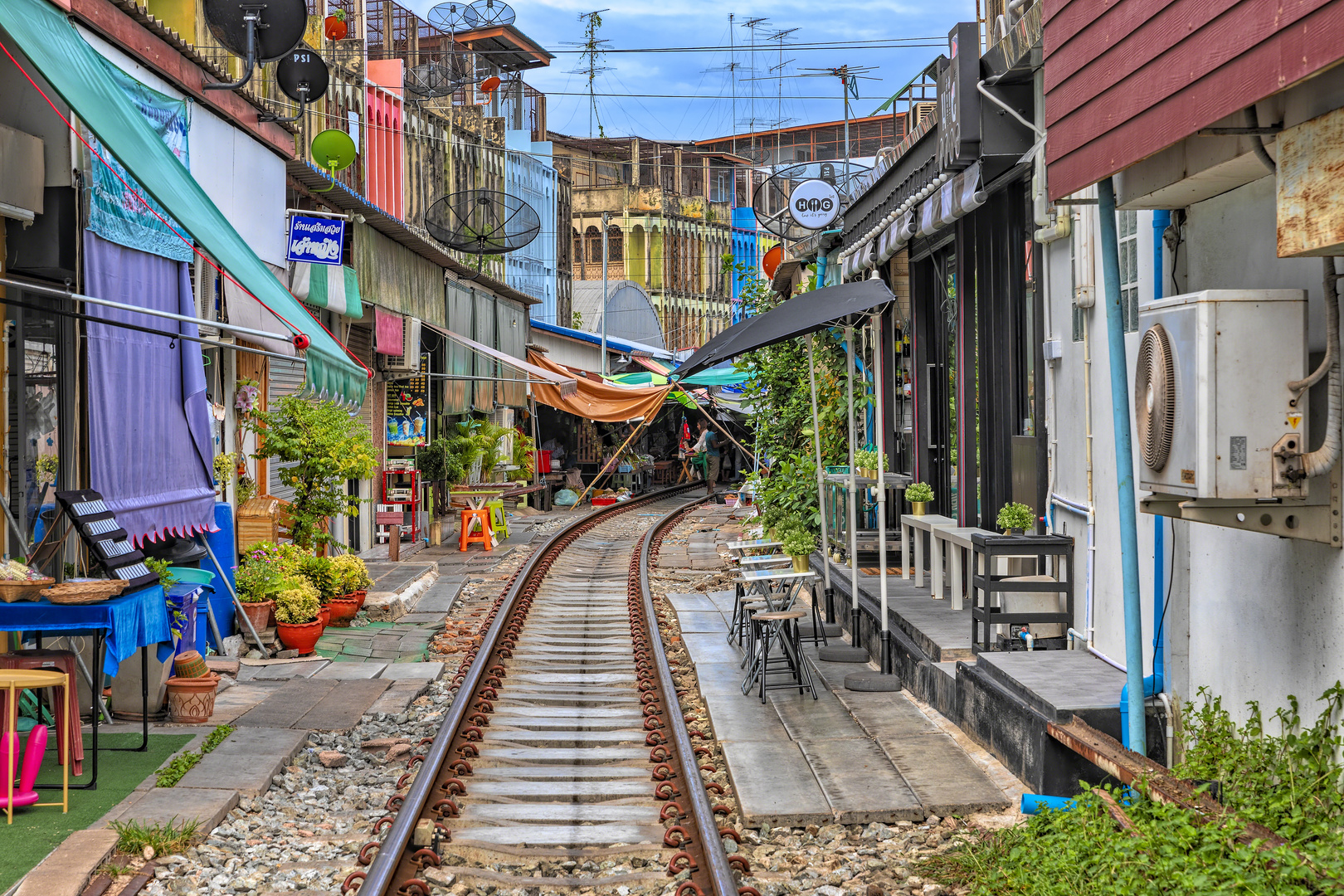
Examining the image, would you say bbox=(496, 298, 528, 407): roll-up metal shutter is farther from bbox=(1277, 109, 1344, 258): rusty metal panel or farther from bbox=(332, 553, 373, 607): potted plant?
bbox=(1277, 109, 1344, 258): rusty metal panel

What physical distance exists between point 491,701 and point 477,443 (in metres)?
13.4

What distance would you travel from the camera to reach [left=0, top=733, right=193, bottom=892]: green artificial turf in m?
5.23

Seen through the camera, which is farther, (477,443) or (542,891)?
(477,443)

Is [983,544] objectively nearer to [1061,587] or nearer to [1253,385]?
[1061,587]

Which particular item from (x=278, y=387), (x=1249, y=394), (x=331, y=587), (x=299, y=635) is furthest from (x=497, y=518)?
(x=1249, y=394)

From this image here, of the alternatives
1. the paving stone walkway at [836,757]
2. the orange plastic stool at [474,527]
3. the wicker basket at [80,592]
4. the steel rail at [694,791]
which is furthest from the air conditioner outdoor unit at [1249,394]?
the orange plastic stool at [474,527]

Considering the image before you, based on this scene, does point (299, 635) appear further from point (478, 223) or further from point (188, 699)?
point (478, 223)

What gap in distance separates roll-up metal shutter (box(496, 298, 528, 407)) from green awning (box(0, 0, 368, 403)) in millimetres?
16173

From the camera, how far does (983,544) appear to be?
7605 mm

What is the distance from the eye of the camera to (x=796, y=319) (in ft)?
29.2

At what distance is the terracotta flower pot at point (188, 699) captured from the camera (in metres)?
7.76

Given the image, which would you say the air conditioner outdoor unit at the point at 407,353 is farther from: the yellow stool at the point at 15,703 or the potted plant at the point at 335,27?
the yellow stool at the point at 15,703

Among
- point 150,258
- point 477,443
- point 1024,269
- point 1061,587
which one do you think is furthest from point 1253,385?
point 477,443

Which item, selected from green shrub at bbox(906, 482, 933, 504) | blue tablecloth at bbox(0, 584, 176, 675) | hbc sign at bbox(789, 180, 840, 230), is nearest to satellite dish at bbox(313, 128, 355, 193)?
hbc sign at bbox(789, 180, 840, 230)
